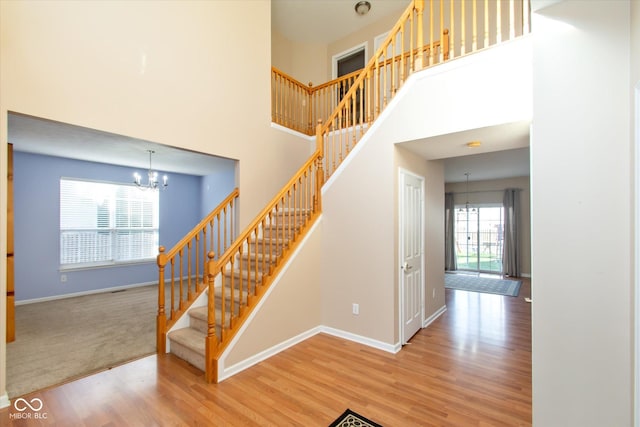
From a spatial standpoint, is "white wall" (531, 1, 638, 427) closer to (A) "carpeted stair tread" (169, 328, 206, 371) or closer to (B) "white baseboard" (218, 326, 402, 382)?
(B) "white baseboard" (218, 326, 402, 382)

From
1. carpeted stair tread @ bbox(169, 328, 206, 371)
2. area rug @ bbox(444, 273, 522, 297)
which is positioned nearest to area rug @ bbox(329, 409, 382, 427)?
carpeted stair tread @ bbox(169, 328, 206, 371)

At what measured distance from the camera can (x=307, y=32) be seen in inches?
243

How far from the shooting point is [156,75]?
3.08 meters

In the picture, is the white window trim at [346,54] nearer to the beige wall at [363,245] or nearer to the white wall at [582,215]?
the beige wall at [363,245]

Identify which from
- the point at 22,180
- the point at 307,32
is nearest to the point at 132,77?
the point at 22,180

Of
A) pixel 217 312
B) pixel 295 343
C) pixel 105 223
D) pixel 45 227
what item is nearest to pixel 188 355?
pixel 217 312

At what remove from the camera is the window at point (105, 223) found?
5.32 m

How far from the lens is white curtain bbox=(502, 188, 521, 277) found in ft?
25.7

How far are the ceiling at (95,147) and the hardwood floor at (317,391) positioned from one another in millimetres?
2402

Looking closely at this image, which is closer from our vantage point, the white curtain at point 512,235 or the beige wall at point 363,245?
the beige wall at point 363,245

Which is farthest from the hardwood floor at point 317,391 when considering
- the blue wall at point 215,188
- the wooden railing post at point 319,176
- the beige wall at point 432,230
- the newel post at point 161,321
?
the blue wall at point 215,188

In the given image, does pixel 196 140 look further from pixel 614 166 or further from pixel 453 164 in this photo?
pixel 453 164

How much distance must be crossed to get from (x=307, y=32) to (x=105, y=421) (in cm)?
708

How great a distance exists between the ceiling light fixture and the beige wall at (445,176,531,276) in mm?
5753
